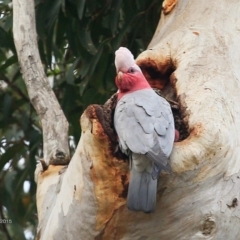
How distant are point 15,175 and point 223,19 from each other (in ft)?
4.69

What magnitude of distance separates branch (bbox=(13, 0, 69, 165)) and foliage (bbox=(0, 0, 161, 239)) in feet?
1.52

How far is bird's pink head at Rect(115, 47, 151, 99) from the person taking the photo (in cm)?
206

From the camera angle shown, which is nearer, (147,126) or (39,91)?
(147,126)

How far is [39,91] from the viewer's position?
90.0 inches

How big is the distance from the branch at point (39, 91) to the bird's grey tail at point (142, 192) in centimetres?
50

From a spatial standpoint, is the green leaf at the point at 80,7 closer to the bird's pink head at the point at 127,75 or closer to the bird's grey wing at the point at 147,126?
the bird's pink head at the point at 127,75

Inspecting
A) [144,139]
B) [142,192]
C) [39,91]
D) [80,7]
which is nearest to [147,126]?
[144,139]

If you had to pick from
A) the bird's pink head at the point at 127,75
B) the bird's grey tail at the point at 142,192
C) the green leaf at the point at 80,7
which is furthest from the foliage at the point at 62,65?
the bird's grey tail at the point at 142,192

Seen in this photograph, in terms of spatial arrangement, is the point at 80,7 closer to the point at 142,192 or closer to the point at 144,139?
the point at 144,139

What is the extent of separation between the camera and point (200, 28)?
237cm

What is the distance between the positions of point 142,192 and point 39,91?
697mm

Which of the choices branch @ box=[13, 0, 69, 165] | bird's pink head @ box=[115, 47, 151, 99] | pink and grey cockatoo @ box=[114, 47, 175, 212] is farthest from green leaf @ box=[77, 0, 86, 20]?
pink and grey cockatoo @ box=[114, 47, 175, 212]

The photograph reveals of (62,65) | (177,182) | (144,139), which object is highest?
(144,139)

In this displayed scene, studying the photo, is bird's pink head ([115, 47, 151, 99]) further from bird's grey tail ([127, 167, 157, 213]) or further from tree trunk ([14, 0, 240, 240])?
bird's grey tail ([127, 167, 157, 213])
